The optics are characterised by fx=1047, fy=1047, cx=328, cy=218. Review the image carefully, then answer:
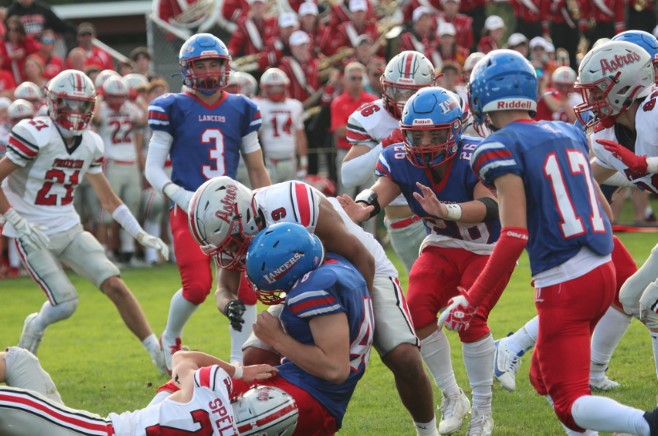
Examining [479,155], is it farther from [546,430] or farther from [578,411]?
[546,430]

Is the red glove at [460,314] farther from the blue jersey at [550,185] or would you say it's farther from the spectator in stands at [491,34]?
the spectator in stands at [491,34]

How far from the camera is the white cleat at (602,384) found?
5.94 meters

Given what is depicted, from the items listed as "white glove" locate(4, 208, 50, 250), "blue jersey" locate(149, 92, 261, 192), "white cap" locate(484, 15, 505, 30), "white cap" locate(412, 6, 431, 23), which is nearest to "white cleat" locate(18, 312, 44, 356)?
"white glove" locate(4, 208, 50, 250)

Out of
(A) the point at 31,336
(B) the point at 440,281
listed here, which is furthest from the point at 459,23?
(B) the point at 440,281

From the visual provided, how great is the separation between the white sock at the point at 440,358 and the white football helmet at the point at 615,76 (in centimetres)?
142

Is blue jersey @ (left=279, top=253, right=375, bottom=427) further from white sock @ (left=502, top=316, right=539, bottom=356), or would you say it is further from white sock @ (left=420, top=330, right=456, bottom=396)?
white sock @ (left=502, top=316, right=539, bottom=356)

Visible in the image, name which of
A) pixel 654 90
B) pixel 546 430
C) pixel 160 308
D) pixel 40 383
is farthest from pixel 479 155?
pixel 160 308

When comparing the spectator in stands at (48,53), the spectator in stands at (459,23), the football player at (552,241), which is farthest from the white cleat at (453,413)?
the spectator in stands at (459,23)

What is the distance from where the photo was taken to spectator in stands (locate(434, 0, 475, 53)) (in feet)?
49.8

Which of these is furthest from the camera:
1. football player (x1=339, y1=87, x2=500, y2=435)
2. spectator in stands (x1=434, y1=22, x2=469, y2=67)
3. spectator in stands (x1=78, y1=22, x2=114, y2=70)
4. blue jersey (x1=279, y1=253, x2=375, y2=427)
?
spectator in stands (x1=78, y1=22, x2=114, y2=70)

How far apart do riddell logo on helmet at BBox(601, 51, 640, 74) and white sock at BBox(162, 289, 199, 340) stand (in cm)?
316

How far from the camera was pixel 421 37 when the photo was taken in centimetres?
1474

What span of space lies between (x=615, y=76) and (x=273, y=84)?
315 inches

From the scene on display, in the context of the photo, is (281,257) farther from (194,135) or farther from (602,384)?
(194,135)
